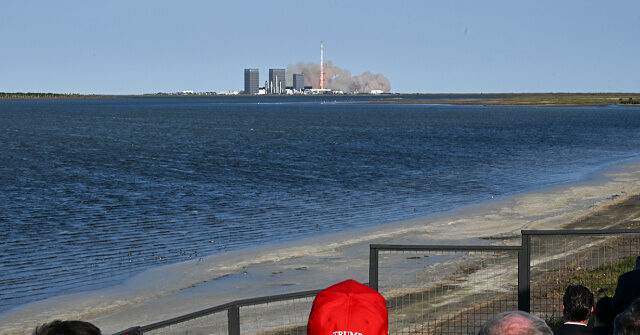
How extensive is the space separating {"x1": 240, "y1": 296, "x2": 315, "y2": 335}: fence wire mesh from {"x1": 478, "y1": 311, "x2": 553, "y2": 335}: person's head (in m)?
7.83

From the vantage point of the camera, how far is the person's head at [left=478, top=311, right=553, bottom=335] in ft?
13.6

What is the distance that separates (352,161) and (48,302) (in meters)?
41.2

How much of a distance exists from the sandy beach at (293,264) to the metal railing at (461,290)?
1.38 metres

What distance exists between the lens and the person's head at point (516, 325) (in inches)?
163

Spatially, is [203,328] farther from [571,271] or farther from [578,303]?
[578,303]

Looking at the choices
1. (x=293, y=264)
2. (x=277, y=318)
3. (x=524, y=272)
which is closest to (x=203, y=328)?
(x=277, y=318)

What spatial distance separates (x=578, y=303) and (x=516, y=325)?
106 inches

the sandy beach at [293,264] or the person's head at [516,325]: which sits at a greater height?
the person's head at [516,325]

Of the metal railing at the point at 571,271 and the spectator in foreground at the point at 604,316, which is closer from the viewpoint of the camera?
the spectator in foreground at the point at 604,316

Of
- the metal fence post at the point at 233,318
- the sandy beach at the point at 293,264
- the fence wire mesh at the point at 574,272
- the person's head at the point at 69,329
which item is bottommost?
the sandy beach at the point at 293,264

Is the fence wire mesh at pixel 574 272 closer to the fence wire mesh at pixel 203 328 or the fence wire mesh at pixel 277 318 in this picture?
the fence wire mesh at pixel 277 318

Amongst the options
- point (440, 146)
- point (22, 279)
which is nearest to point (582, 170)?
point (440, 146)

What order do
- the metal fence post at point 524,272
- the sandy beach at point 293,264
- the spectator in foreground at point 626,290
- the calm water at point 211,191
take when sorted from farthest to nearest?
the calm water at point 211,191, the sandy beach at point 293,264, the metal fence post at point 524,272, the spectator in foreground at point 626,290

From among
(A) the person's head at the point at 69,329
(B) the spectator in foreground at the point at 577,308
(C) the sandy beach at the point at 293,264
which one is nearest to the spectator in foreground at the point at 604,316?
(B) the spectator in foreground at the point at 577,308
